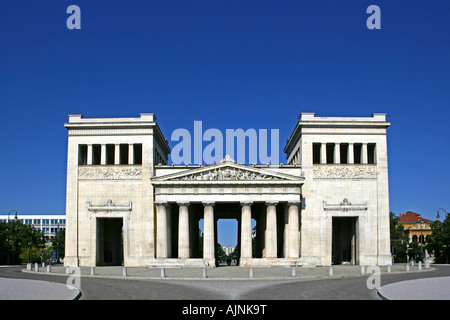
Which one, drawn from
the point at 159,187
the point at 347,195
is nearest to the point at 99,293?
the point at 159,187

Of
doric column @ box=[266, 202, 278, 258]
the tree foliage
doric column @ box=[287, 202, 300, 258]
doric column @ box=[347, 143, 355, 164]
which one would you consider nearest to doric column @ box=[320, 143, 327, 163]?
doric column @ box=[347, 143, 355, 164]

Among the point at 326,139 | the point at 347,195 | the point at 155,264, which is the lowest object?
the point at 155,264

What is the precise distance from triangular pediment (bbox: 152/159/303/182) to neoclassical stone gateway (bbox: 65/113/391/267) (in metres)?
0.12

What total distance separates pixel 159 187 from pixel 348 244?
89.5 feet

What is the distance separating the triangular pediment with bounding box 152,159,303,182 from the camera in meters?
63.6

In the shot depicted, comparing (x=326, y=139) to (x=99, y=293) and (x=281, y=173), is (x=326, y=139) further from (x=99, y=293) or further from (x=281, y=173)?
(x=99, y=293)

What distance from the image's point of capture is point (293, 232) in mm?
62906

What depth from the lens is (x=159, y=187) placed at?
209 feet

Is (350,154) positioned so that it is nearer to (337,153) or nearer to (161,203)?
(337,153)

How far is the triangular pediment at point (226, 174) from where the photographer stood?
209 feet

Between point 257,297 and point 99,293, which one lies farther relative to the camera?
point 99,293

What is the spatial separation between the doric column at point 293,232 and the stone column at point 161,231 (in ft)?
49.5

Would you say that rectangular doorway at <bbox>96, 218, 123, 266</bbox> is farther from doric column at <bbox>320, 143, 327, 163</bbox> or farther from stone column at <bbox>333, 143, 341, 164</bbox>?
stone column at <bbox>333, 143, 341, 164</bbox>
